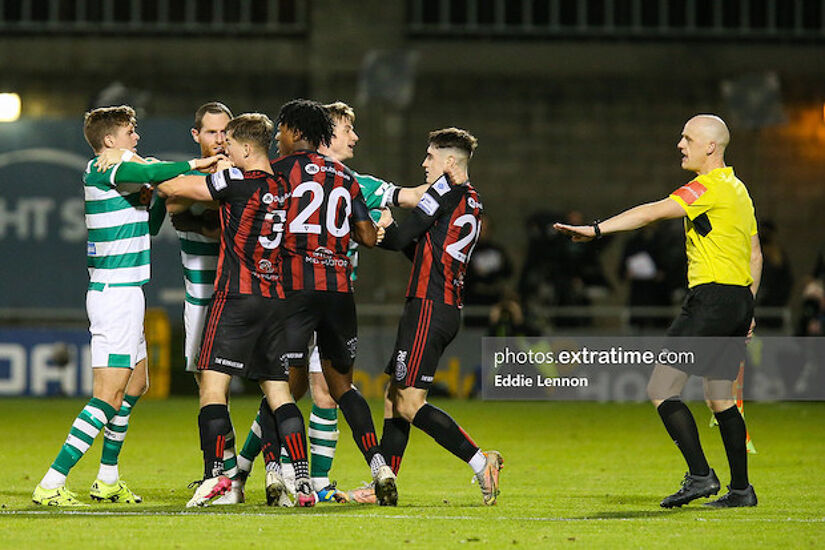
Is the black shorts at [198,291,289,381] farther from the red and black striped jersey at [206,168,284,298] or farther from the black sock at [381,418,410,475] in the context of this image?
the black sock at [381,418,410,475]

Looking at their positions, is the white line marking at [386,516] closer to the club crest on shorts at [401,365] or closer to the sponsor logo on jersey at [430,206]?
the club crest on shorts at [401,365]

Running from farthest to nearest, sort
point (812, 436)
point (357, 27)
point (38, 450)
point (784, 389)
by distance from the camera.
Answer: point (357, 27) < point (784, 389) < point (812, 436) < point (38, 450)

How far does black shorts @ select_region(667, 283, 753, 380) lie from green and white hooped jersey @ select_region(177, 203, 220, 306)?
7.94 ft

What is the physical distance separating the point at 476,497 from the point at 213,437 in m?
1.55

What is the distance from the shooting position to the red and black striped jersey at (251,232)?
7414mm

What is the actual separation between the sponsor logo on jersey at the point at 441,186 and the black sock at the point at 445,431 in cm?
109

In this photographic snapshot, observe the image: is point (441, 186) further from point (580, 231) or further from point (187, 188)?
point (187, 188)

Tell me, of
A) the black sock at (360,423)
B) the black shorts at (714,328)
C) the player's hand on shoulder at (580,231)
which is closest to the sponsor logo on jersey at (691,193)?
the black shorts at (714,328)

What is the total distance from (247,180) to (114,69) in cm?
1369

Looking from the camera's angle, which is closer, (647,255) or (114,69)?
(647,255)

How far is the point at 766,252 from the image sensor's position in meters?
16.8

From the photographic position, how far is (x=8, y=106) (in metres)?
Result: 19.2

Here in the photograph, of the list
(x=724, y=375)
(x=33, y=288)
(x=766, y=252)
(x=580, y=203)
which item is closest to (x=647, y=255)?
(x=766, y=252)

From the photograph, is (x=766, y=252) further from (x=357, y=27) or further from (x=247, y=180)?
(x=247, y=180)
